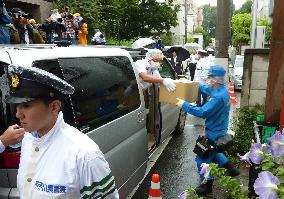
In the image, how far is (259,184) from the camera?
1.72 metres

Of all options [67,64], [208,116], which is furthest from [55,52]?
[208,116]

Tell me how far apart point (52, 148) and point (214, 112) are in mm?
3443

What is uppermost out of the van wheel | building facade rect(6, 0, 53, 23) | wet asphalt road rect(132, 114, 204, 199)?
building facade rect(6, 0, 53, 23)

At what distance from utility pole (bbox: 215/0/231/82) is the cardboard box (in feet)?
18.0

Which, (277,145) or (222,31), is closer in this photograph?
(277,145)

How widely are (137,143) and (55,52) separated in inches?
77.3

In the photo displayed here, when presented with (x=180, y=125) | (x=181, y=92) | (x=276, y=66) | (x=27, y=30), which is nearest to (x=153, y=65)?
(x=181, y=92)

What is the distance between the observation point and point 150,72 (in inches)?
238

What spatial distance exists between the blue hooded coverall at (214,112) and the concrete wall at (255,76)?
2.18 m

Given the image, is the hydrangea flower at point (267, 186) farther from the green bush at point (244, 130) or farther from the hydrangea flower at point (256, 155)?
the green bush at point (244, 130)

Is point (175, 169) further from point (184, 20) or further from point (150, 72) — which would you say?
point (184, 20)

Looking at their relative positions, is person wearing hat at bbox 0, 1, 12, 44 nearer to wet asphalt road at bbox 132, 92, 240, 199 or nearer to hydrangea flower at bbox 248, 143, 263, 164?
wet asphalt road at bbox 132, 92, 240, 199

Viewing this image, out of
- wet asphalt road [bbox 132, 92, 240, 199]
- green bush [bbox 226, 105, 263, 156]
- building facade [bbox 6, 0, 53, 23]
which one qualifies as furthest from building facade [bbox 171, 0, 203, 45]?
green bush [bbox 226, 105, 263, 156]

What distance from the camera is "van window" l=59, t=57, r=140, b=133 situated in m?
3.36
